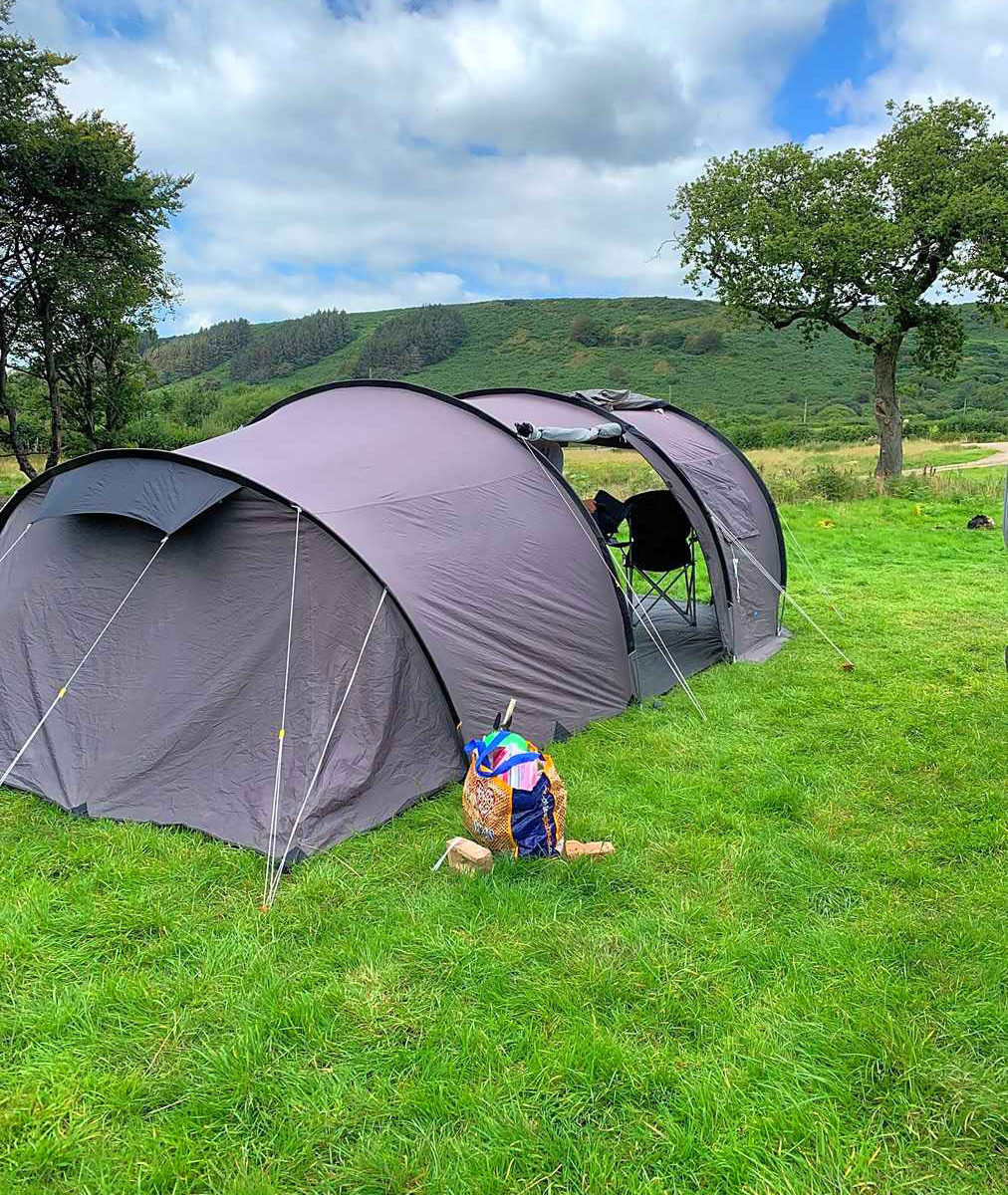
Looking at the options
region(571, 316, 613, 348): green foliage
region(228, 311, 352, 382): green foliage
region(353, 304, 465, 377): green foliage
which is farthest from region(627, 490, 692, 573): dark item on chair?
region(228, 311, 352, 382): green foliage

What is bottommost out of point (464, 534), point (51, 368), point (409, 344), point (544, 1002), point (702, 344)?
point (544, 1002)

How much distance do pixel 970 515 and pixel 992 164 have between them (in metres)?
7.31

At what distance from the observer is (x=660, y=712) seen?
548cm

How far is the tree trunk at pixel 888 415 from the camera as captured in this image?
677 inches

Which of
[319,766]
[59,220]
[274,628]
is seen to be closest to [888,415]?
[274,628]

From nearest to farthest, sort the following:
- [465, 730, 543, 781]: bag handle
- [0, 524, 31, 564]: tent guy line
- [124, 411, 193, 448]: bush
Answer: [465, 730, 543, 781]: bag handle < [0, 524, 31, 564]: tent guy line < [124, 411, 193, 448]: bush

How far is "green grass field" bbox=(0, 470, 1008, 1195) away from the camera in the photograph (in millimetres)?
2162

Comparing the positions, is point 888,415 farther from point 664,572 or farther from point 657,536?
point 657,536

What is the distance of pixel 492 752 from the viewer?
353cm

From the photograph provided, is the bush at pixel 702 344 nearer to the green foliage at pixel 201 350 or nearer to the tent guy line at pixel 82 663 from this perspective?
the green foliage at pixel 201 350

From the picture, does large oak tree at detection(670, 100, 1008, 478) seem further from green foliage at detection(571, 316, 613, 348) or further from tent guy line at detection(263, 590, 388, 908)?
green foliage at detection(571, 316, 613, 348)

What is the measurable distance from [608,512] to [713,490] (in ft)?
3.04

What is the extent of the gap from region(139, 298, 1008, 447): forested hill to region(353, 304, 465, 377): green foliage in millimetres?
166

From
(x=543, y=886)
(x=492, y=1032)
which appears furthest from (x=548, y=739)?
(x=492, y=1032)
